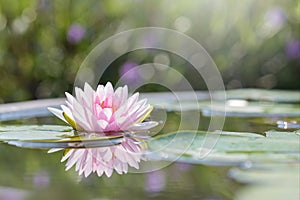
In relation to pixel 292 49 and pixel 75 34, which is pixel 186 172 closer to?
pixel 75 34

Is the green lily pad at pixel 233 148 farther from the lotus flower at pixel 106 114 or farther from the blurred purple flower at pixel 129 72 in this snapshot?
the blurred purple flower at pixel 129 72

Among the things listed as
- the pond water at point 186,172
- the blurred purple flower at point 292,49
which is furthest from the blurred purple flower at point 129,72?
the pond water at point 186,172

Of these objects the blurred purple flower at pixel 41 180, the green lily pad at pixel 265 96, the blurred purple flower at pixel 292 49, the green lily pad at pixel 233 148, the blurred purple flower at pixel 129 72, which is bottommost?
the blurred purple flower at pixel 41 180

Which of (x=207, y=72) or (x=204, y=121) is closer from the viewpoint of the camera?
(x=204, y=121)

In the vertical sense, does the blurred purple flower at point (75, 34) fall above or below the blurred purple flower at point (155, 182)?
above

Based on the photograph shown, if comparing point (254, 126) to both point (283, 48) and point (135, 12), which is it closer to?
point (135, 12)

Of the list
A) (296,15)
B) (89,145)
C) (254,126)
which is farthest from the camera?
(296,15)

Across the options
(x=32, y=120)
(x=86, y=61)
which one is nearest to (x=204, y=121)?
(x=32, y=120)

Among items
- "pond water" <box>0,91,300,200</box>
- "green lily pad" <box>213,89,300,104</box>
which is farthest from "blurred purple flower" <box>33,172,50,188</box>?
"green lily pad" <box>213,89,300,104</box>
